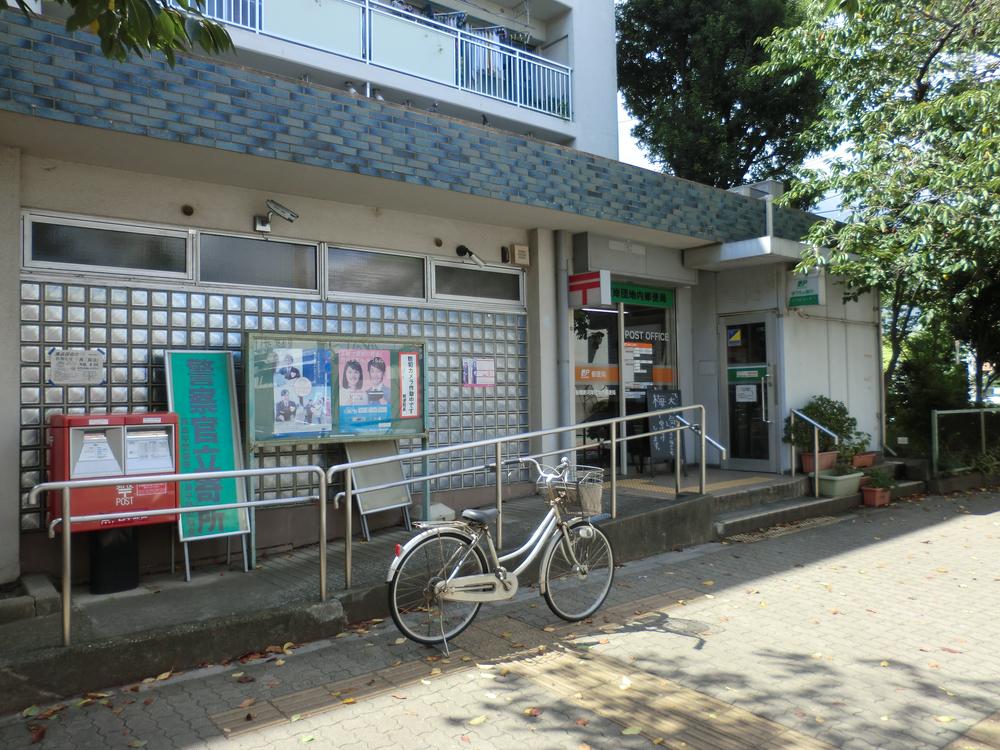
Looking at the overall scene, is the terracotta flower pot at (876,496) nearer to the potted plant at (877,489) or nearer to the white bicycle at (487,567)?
the potted plant at (877,489)

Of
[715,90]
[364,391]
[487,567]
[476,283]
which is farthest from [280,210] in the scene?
[715,90]

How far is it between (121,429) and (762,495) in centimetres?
724

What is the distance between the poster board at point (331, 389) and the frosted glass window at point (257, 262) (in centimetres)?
81

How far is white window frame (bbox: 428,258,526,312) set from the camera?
809 cm

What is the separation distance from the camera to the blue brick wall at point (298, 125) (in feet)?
16.6

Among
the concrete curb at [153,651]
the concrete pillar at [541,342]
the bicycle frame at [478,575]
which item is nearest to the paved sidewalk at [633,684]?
the concrete curb at [153,651]

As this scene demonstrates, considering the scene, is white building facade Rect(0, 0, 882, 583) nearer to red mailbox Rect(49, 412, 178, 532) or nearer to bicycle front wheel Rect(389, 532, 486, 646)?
red mailbox Rect(49, 412, 178, 532)

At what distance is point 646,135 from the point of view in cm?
1948

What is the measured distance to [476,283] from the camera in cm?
849

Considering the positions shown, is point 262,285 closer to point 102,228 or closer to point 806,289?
point 102,228

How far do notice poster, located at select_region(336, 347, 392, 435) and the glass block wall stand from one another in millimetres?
393

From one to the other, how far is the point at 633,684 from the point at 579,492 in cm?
157

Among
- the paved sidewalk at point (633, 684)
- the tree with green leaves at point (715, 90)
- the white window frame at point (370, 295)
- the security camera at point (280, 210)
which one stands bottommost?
the paved sidewalk at point (633, 684)

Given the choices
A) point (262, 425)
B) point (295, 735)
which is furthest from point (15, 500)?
point (295, 735)
